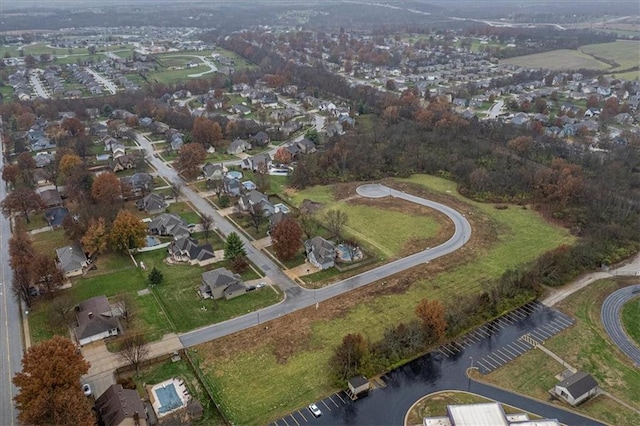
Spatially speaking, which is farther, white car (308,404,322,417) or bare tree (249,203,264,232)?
bare tree (249,203,264,232)

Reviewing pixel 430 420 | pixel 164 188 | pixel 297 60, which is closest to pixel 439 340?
pixel 430 420

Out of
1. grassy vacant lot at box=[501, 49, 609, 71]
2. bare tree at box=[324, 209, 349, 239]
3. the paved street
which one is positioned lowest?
the paved street

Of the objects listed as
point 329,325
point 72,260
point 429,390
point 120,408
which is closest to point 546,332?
point 429,390

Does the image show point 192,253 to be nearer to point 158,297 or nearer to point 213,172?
point 158,297

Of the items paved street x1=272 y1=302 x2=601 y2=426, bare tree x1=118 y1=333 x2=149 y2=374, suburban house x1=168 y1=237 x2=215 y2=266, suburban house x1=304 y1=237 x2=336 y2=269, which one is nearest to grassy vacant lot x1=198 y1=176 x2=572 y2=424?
paved street x1=272 y1=302 x2=601 y2=426

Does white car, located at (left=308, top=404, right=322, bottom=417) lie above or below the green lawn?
below

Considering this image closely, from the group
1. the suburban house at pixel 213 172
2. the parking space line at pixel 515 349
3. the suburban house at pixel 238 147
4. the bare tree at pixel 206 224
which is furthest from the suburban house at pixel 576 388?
the suburban house at pixel 238 147

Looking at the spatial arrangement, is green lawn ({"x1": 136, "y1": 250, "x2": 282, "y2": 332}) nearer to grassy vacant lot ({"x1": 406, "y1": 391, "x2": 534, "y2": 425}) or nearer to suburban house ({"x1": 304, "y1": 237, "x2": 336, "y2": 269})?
suburban house ({"x1": 304, "y1": 237, "x2": 336, "y2": 269})
